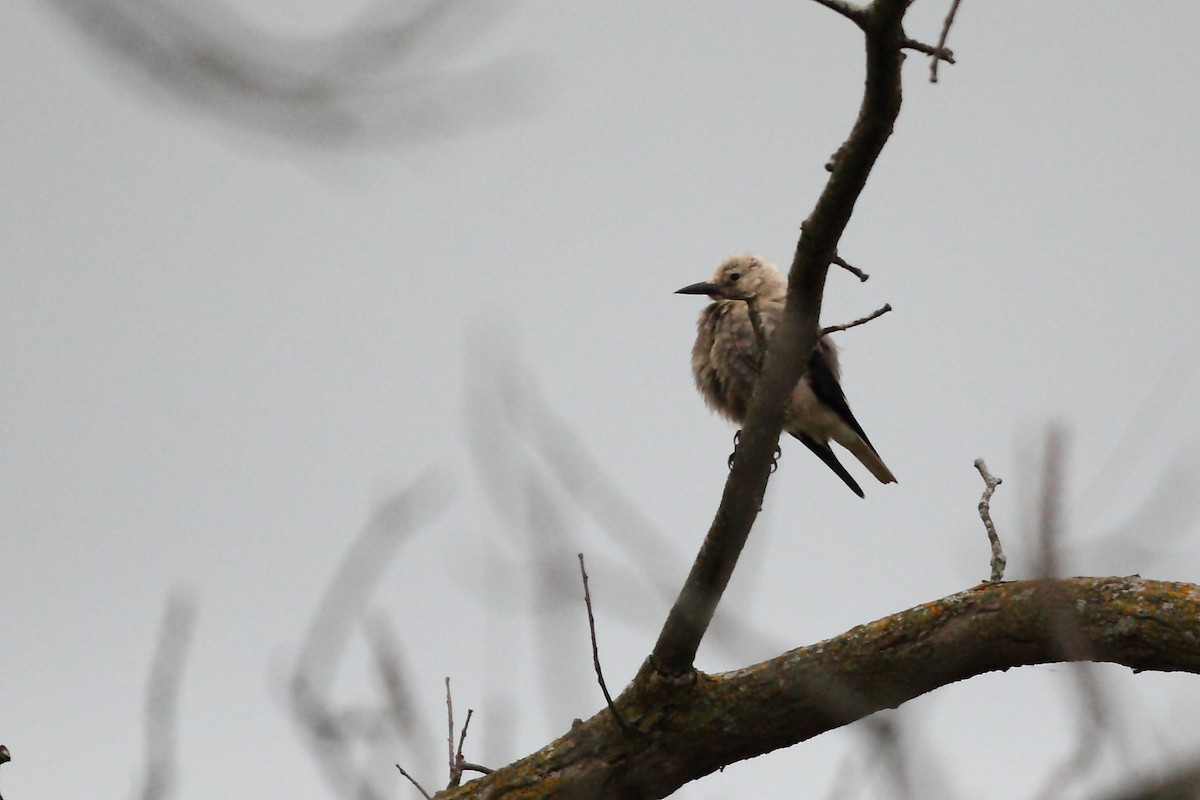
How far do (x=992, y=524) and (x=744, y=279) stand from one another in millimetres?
3206

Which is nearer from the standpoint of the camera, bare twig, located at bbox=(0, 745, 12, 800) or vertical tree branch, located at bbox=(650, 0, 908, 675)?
bare twig, located at bbox=(0, 745, 12, 800)

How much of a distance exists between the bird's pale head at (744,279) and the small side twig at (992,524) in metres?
2.73

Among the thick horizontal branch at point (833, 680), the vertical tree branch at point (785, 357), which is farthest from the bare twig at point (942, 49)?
the thick horizontal branch at point (833, 680)

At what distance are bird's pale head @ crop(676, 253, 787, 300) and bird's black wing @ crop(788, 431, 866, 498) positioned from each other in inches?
30.2

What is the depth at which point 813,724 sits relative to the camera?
3438mm

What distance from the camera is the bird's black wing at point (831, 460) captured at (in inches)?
273

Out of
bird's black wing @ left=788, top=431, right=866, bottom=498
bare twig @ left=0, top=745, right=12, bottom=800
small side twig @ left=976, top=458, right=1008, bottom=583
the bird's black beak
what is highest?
the bird's black beak

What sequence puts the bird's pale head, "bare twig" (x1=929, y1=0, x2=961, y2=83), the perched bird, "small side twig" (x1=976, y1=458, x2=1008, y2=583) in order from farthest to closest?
the bird's pale head, the perched bird, "small side twig" (x1=976, y1=458, x2=1008, y2=583), "bare twig" (x1=929, y1=0, x2=961, y2=83)

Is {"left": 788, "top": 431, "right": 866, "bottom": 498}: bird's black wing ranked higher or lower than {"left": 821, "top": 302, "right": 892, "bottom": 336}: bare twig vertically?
higher

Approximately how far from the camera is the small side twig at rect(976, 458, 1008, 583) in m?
3.60

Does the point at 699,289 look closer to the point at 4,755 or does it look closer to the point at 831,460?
the point at 831,460

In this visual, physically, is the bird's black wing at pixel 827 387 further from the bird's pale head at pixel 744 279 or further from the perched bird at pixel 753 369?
the bird's pale head at pixel 744 279

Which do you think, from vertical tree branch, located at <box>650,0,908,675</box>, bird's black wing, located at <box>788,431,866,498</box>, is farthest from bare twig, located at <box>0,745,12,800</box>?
bird's black wing, located at <box>788,431,866,498</box>

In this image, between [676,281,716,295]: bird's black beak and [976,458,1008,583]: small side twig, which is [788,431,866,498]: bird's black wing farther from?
[976,458,1008,583]: small side twig
